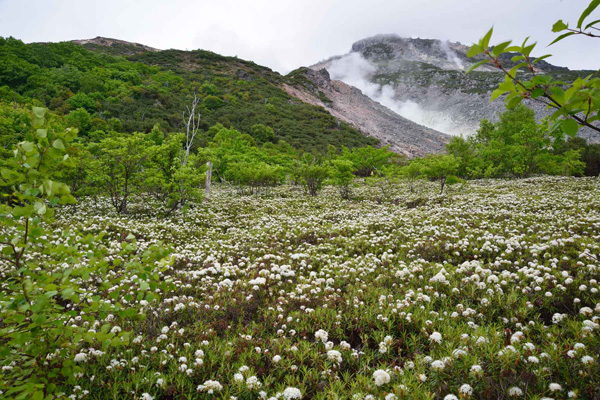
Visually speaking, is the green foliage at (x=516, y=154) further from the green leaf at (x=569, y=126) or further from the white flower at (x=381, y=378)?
the green leaf at (x=569, y=126)

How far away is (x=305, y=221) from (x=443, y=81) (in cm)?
19683

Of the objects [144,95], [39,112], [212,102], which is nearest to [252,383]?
[39,112]

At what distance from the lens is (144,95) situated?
58.8 m

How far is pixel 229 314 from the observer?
5.77 meters

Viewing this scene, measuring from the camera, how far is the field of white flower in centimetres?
341

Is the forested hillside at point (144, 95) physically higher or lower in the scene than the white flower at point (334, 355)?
higher

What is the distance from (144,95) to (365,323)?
228 ft

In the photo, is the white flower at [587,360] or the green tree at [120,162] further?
the green tree at [120,162]

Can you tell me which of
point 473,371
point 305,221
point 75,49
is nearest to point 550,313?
point 473,371

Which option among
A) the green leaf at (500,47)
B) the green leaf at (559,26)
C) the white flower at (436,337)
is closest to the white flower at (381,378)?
the white flower at (436,337)

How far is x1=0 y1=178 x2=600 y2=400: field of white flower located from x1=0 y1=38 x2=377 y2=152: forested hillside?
33639mm

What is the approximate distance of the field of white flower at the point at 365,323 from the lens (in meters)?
3.41

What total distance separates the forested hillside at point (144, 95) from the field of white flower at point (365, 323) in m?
33.6

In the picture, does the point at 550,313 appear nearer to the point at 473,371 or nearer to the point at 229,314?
the point at 473,371
